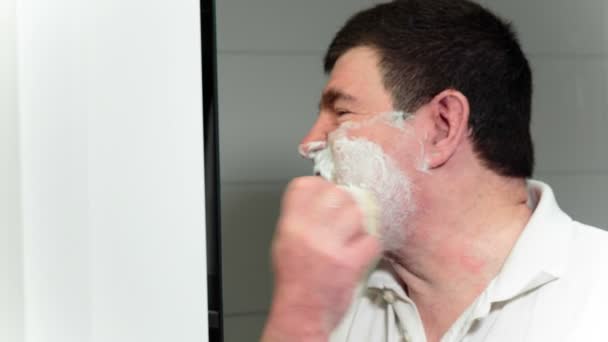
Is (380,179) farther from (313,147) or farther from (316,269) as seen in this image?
(316,269)

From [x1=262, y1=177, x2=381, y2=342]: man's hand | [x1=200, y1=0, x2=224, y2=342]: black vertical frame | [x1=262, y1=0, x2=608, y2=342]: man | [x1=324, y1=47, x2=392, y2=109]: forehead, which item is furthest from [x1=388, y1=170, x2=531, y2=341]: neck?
[x1=262, y1=177, x2=381, y2=342]: man's hand

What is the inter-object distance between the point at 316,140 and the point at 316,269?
1.53 feet

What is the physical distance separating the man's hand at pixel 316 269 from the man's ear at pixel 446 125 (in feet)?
1.46

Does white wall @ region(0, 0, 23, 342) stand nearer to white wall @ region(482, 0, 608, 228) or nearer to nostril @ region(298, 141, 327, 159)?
nostril @ region(298, 141, 327, 159)

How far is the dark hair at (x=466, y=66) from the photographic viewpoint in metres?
0.67

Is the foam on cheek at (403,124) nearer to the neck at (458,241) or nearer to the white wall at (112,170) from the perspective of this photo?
the neck at (458,241)

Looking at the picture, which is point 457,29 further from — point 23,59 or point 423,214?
point 23,59

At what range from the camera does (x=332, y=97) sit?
70cm

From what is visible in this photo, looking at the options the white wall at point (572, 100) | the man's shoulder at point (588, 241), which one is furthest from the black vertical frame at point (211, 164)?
the white wall at point (572, 100)

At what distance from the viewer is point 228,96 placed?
76 cm

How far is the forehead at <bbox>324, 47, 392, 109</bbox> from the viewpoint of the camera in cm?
69

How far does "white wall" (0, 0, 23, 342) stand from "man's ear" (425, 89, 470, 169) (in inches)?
21.2

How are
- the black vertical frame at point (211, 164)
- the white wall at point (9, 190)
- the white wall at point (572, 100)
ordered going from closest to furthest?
the white wall at point (9, 190)
the black vertical frame at point (211, 164)
the white wall at point (572, 100)

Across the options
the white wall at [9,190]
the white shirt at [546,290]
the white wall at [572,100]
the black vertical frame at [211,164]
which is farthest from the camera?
the white wall at [572,100]
